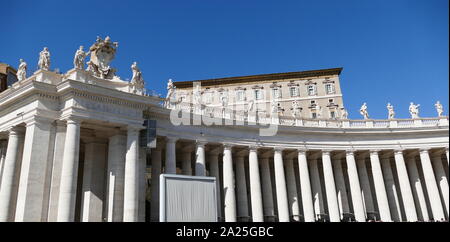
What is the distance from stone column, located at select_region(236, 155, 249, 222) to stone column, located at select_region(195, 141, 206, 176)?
8.35m

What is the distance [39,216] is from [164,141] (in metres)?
14.8

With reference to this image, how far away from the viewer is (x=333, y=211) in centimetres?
4862

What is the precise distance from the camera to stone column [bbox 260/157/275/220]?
5025cm

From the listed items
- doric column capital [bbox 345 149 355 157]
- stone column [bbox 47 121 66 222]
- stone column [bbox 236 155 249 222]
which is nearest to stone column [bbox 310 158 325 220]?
doric column capital [bbox 345 149 355 157]

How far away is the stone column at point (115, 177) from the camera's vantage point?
116 feet

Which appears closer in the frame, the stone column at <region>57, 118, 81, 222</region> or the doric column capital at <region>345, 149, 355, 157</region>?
the stone column at <region>57, 118, 81, 222</region>

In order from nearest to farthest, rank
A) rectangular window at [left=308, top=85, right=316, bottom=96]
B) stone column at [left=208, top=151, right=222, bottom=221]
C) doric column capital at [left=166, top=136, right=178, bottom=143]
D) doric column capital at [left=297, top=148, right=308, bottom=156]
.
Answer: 1. doric column capital at [left=166, top=136, right=178, bottom=143]
2. stone column at [left=208, top=151, right=222, bottom=221]
3. doric column capital at [left=297, top=148, right=308, bottom=156]
4. rectangular window at [left=308, top=85, right=316, bottom=96]

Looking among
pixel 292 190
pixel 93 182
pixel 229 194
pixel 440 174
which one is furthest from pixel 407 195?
pixel 93 182

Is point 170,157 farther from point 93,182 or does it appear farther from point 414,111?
point 414,111

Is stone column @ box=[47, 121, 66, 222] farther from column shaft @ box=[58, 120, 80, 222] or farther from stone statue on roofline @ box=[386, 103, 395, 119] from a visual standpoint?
stone statue on roofline @ box=[386, 103, 395, 119]

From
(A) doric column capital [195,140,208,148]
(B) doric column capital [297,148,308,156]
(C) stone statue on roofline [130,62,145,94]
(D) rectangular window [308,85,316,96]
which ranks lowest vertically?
(A) doric column capital [195,140,208,148]
